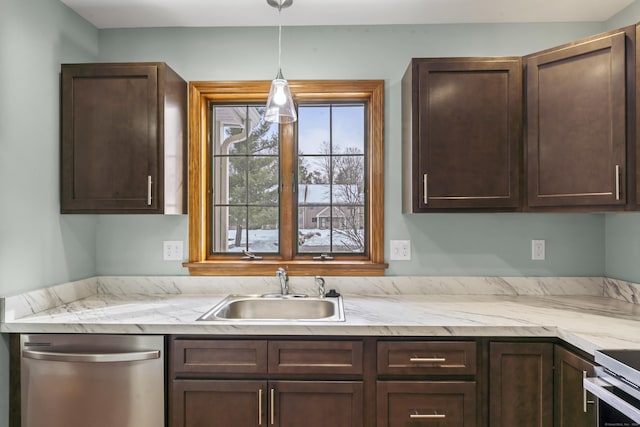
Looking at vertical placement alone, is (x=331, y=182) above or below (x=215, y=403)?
above

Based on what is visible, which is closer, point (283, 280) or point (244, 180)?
point (283, 280)

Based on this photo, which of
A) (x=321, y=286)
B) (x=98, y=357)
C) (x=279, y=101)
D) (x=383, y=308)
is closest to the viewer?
(x=98, y=357)

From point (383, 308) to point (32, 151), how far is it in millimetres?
1868

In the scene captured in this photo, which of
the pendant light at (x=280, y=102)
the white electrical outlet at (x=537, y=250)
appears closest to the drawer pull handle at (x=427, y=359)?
the white electrical outlet at (x=537, y=250)

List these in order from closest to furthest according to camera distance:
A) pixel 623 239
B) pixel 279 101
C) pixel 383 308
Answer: pixel 279 101, pixel 383 308, pixel 623 239

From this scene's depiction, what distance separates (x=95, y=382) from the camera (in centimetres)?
183

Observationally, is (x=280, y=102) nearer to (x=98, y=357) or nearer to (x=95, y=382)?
(x=98, y=357)

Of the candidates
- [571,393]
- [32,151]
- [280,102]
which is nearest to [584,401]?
[571,393]

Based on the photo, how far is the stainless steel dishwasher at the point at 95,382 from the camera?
6.00 feet

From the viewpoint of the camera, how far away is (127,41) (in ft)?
8.50

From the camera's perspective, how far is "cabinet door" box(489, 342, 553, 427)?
5.95ft

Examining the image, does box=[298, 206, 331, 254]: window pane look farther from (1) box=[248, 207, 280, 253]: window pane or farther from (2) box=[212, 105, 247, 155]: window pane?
(2) box=[212, 105, 247, 155]: window pane

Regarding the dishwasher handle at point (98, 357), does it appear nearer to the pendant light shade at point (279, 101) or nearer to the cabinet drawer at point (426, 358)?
the cabinet drawer at point (426, 358)

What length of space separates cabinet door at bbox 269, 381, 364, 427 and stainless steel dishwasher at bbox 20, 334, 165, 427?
518 mm
